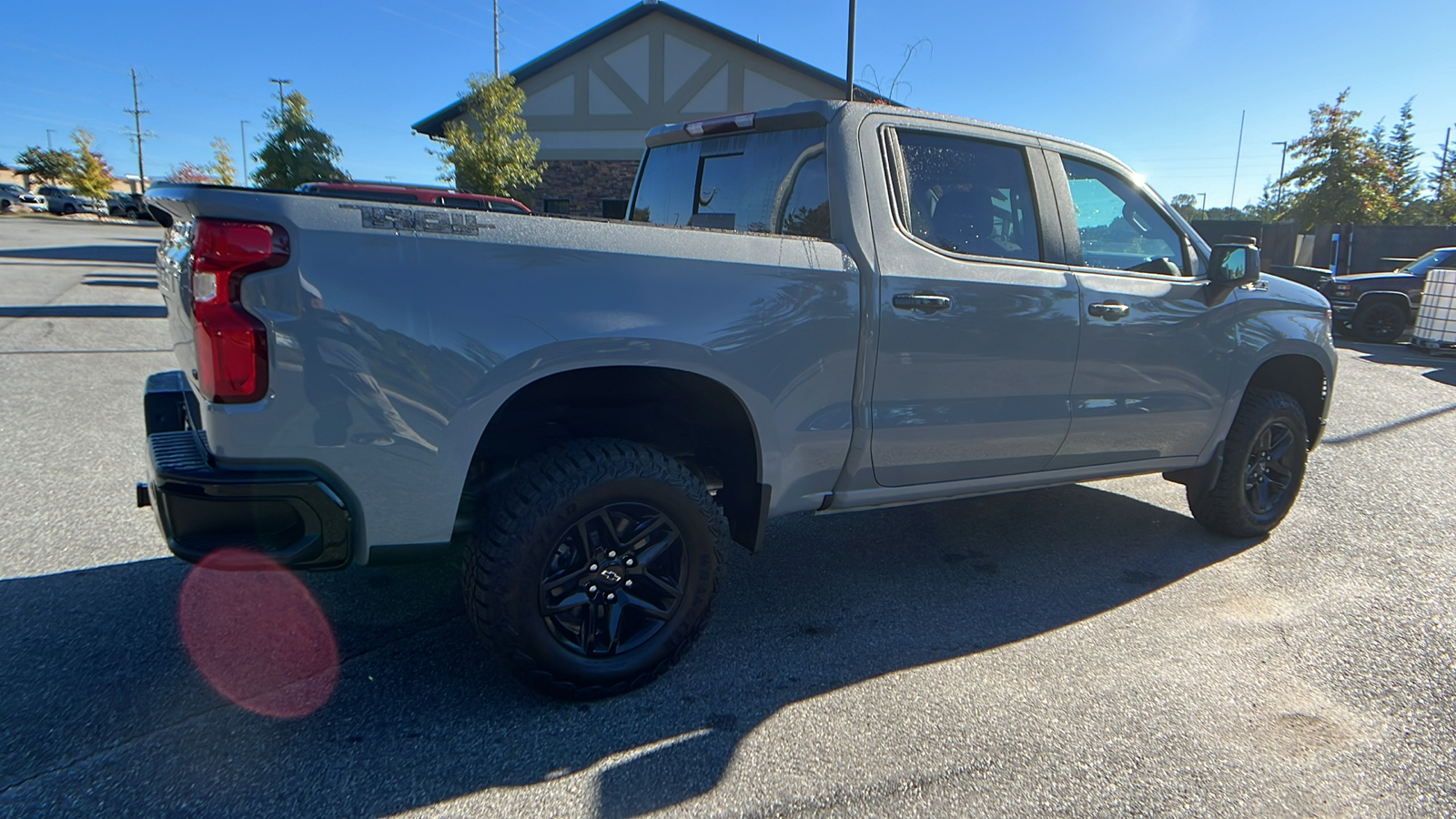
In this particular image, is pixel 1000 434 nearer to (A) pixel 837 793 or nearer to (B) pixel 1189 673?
(B) pixel 1189 673

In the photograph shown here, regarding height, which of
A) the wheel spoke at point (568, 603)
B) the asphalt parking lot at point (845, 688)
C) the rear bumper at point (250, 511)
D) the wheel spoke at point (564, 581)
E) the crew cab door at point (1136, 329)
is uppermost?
the crew cab door at point (1136, 329)

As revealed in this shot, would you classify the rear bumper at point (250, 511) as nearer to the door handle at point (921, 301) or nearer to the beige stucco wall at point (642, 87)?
the door handle at point (921, 301)

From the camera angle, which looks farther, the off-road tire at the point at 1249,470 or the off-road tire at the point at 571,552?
the off-road tire at the point at 1249,470

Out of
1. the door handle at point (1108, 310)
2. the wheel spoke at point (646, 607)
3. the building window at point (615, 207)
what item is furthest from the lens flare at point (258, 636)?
the door handle at point (1108, 310)

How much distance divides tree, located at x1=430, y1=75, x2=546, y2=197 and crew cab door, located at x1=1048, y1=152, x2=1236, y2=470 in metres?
18.3

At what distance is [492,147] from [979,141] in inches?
731

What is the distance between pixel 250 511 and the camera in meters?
2.33

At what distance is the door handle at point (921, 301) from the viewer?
10.5 feet

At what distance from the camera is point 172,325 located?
295cm

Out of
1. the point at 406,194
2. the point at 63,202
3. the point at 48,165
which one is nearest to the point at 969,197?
the point at 406,194

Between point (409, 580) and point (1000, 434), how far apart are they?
8.38 feet

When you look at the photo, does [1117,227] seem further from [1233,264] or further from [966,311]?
[966,311]

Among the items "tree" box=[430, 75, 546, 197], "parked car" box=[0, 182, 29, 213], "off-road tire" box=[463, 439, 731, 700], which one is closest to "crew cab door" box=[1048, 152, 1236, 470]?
"off-road tire" box=[463, 439, 731, 700]

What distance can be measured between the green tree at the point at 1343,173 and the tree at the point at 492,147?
29.1m
